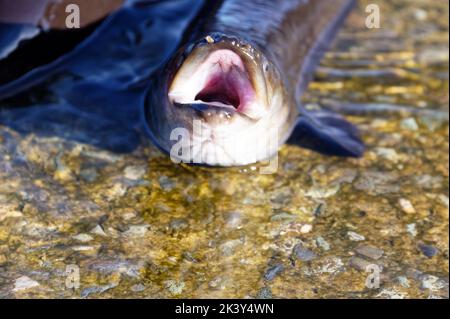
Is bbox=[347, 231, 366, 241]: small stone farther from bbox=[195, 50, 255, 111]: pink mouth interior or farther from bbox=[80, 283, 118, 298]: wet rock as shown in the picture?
bbox=[80, 283, 118, 298]: wet rock

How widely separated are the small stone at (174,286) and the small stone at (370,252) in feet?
2.30

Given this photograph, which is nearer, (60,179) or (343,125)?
(60,179)

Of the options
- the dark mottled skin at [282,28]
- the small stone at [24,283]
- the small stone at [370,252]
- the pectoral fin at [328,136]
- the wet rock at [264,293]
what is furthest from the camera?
the dark mottled skin at [282,28]

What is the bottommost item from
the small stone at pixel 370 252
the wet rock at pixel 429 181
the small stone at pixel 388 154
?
the small stone at pixel 370 252

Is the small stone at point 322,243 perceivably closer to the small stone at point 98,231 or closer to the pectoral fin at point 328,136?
the pectoral fin at point 328,136

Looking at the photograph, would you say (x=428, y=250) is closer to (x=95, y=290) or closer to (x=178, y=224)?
(x=178, y=224)

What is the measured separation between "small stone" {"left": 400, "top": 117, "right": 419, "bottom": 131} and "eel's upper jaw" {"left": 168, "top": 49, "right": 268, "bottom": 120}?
109 cm

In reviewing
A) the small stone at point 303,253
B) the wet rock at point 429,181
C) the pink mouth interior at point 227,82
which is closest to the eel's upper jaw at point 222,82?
the pink mouth interior at point 227,82

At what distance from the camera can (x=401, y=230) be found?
2.84 m

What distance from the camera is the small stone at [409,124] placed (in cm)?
347

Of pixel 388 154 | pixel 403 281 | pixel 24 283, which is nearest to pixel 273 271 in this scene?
pixel 403 281
